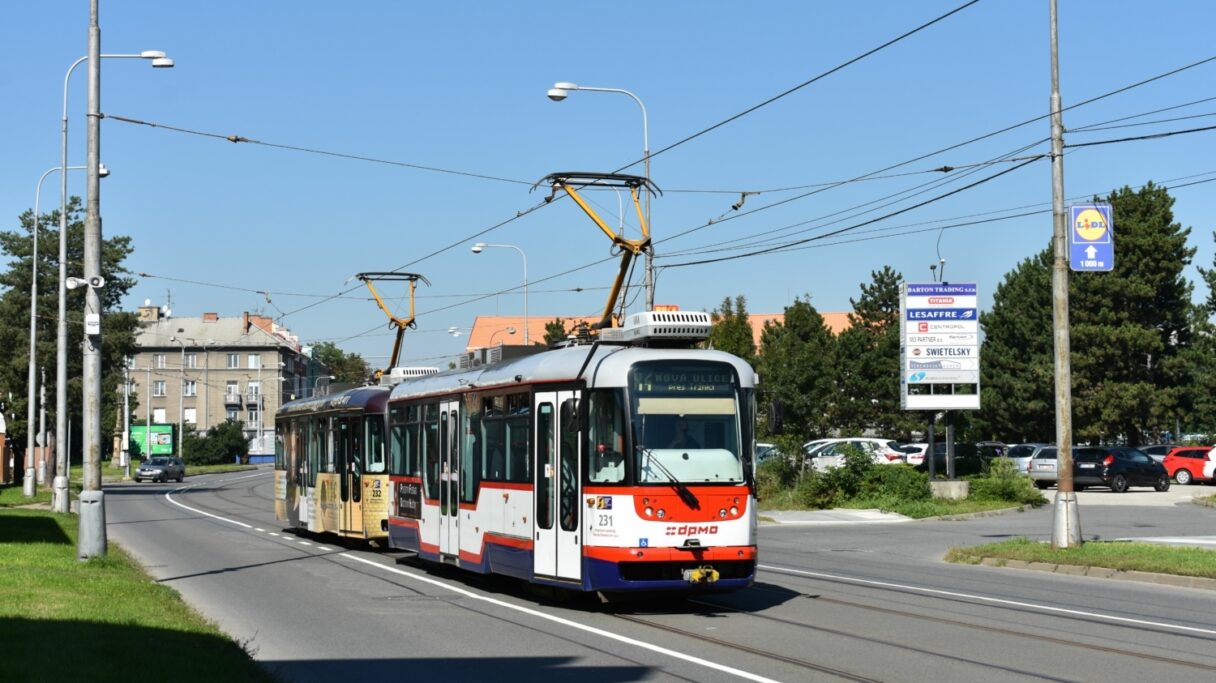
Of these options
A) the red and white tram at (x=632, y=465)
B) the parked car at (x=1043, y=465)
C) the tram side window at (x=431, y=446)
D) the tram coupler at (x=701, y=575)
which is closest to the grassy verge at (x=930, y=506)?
the parked car at (x=1043, y=465)

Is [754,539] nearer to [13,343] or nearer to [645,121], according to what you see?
[645,121]

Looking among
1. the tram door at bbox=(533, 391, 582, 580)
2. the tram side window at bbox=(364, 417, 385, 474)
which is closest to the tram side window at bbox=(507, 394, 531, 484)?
the tram door at bbox=(533, 391, 582, 580)

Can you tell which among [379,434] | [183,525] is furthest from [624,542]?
[183,525]

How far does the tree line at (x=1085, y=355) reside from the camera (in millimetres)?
65375

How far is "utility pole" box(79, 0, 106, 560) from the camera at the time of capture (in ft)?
64.2

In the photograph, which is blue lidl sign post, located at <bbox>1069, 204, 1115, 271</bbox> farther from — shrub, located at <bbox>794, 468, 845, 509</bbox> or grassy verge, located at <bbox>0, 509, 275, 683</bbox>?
shrub, located at <bbox>794, 468, 845, 509</bbox>

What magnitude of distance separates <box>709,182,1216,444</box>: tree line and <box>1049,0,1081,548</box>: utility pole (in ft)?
120

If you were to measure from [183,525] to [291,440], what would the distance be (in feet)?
22.0

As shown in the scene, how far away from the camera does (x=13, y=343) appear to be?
68688mm

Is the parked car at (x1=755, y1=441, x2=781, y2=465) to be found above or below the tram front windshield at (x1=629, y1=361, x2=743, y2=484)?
below

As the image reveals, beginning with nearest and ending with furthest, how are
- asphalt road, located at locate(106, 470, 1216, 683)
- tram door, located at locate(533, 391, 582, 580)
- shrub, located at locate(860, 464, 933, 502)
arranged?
asphalt road, located at locate(106, 470, 1216, 683)
tram door, located at locate(533, 391, 582, 580)
shrub, located at locate(860, 464, 933, 502)

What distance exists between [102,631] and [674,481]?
574 cm

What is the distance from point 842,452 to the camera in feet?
132

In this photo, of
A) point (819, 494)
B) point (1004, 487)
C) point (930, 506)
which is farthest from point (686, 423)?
point (1004, 487)
